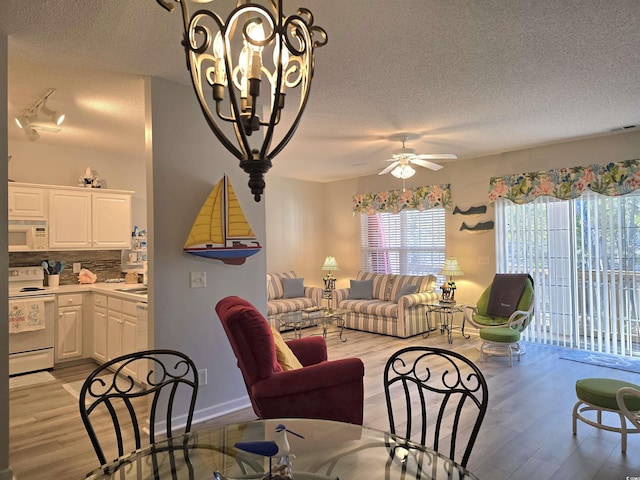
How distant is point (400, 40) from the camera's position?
105 inches

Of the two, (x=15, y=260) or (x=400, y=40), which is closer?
(x=400, y=40)

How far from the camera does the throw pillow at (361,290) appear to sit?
7.11 metres

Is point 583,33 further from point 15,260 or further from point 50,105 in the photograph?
point 15,260

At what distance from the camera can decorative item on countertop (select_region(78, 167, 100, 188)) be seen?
5.43 metres

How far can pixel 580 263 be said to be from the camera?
534 cm

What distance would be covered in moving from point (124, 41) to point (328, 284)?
18.0 ft

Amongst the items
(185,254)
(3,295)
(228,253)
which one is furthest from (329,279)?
(3,295)

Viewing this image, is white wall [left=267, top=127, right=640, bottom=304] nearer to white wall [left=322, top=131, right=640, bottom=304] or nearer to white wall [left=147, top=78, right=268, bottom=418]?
white wall [left=322, top=131, right=640, bottom=304]

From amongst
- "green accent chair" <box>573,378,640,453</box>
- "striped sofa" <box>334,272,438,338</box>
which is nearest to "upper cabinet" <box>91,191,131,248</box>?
"striped sofa" <box>334,272,438,338</box>

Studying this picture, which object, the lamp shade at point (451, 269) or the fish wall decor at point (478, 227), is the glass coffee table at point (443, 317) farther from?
the fish wall decor at point (478, 227)

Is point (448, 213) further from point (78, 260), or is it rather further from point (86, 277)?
point (78, 260)

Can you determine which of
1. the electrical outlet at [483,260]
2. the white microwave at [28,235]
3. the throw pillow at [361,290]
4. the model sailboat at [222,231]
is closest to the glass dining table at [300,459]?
the model sailboat at [222,231]

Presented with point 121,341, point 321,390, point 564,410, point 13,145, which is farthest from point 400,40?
point 13,145

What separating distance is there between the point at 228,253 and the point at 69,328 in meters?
2.89
